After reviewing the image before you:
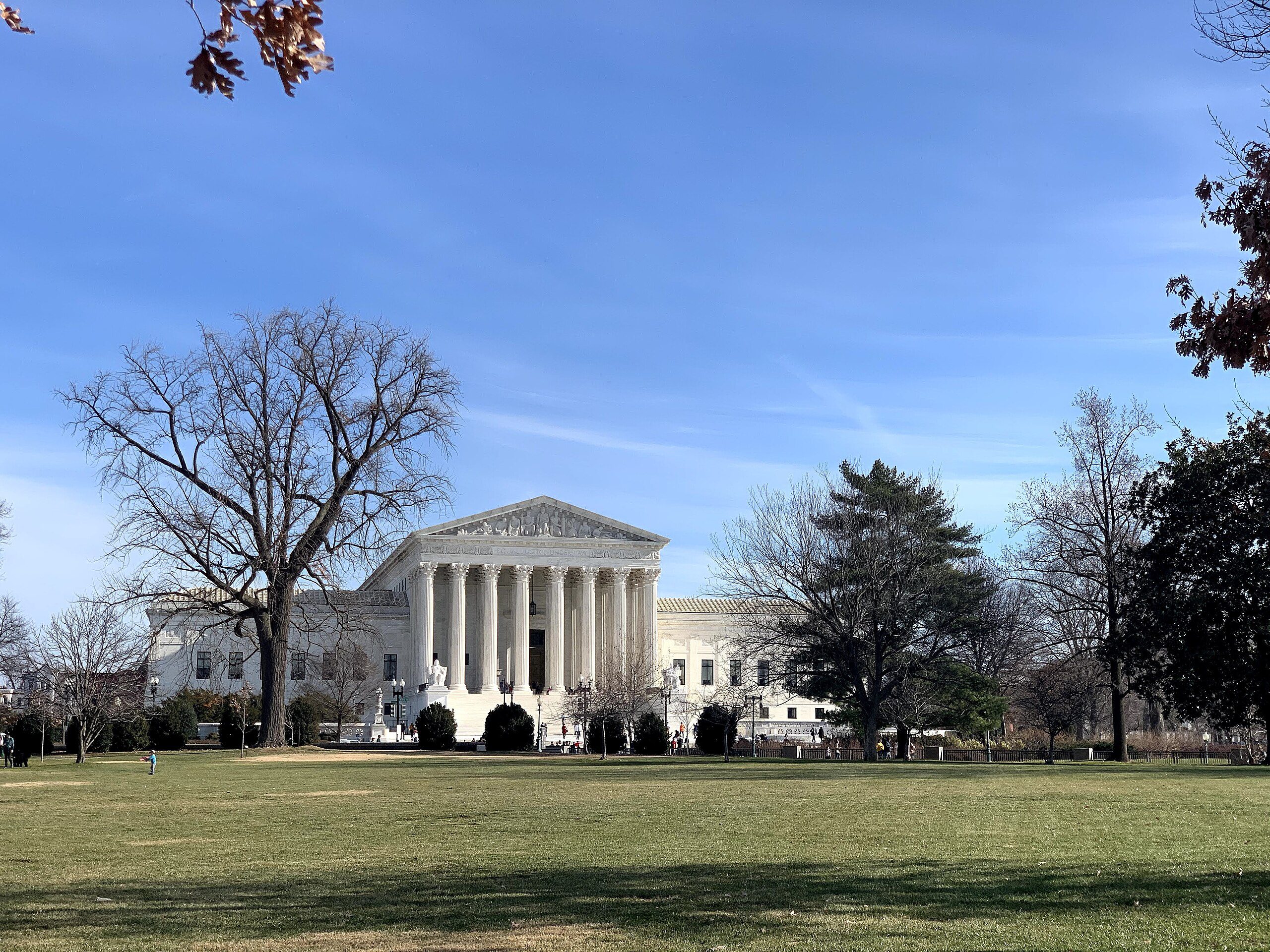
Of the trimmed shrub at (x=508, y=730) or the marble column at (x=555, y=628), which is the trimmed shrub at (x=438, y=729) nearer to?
the trimmed shrub at (x=508, y=730)

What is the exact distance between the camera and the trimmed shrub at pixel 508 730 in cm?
5766

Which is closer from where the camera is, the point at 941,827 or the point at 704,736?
the point at 941,827

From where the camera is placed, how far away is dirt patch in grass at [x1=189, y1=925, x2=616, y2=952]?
8883 mm

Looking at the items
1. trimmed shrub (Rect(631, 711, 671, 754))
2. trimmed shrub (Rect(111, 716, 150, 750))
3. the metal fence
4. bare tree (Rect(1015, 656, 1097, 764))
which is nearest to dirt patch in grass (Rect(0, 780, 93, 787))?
trimmed shrub (Rect(111, 716, 150, 750))

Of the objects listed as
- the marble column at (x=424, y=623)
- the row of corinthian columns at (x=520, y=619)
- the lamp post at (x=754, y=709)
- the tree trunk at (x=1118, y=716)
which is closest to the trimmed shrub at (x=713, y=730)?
the lamp post at (x=754, y=709)

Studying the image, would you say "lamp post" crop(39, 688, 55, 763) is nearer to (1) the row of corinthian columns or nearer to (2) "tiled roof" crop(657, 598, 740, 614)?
(1) the row of corinthian columns

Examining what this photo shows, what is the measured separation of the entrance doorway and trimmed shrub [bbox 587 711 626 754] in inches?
1476

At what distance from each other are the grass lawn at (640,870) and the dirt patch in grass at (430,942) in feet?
0.11

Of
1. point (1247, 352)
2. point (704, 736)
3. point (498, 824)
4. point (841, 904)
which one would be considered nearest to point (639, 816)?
point (498, 824)

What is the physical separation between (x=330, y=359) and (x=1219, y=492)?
33.0 meters

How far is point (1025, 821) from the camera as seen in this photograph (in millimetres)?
18562

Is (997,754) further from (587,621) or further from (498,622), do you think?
(498,622)

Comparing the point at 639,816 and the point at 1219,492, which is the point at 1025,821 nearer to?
the point at 639,816

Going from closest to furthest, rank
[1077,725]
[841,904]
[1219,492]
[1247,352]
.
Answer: [1247,352] → [841,904] → [1219,492] → [1077,725]
